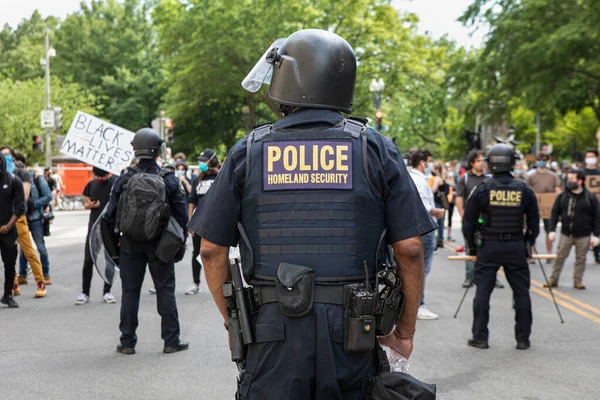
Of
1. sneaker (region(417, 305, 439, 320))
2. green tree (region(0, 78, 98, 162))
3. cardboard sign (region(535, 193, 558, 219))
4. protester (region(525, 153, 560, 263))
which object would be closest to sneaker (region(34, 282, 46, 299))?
sneaker (region(417, 305, 439, 320))

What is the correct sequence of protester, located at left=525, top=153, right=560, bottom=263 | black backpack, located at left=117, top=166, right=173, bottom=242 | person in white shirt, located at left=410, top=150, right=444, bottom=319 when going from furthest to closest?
protester, located at left=525, top=153, right=560, bottom=263 → person in white shirt, located at left=410, top=150, right=444, bottom=319 → black backpack, located at left=117, top=166, right=173, bottom=242

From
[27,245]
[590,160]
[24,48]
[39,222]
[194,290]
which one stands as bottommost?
[194,290]

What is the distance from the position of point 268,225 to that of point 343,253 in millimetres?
296

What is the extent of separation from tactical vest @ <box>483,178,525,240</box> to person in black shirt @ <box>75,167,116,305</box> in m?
4.96

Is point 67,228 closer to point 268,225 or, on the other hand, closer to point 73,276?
point 73,276

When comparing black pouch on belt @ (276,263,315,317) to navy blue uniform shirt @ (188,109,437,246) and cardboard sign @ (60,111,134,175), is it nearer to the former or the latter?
navy blue uniform shirt @ (188,109,437,246)

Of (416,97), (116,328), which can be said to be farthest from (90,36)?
(116,328)

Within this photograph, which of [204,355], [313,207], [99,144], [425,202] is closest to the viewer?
[313,207]

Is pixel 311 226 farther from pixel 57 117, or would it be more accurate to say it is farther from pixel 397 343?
pixel 57 117

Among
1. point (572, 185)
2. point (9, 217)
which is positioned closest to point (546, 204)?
point (572, 185)

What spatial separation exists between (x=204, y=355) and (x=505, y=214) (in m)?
3.02

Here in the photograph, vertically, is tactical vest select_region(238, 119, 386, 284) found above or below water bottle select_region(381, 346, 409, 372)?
above

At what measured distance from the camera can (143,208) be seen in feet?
23.0

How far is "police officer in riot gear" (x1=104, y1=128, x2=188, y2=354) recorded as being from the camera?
7.20m
